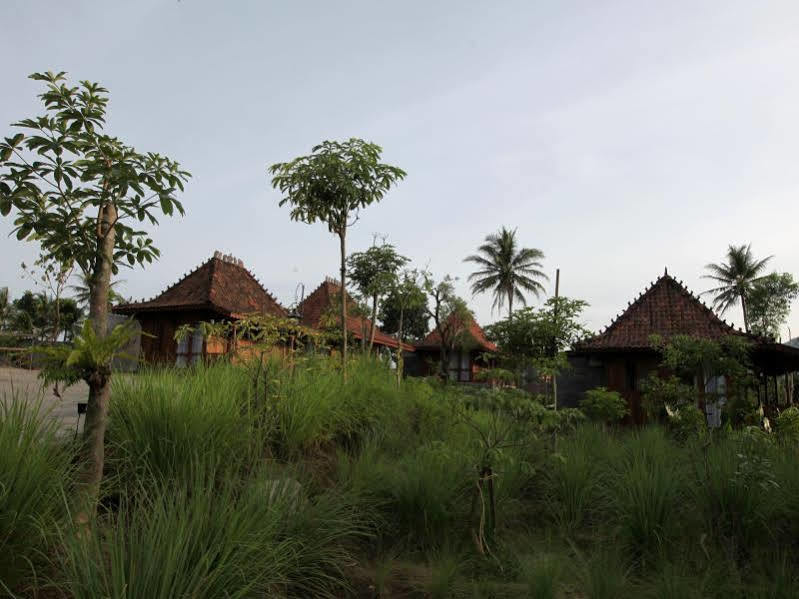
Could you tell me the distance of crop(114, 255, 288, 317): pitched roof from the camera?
17.0m

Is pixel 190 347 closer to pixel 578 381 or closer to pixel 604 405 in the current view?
pixel 578 381

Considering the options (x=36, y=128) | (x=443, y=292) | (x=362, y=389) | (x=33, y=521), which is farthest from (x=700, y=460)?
(x=443, y=292)

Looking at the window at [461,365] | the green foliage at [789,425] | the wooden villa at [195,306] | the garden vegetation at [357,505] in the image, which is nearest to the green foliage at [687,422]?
the green foliage at [789,425]

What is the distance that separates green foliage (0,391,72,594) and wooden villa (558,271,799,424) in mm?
13174

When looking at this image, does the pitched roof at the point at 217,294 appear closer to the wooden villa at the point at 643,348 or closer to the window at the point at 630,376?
the wooden villa at the point at 643,348

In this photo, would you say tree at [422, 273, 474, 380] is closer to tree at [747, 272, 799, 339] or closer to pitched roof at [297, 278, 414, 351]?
pitched roof at [297, 278, 414, 351]

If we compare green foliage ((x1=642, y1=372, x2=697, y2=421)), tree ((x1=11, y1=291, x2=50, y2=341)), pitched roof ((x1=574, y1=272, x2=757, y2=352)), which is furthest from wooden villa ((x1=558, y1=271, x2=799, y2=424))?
tree ((x1=11, y1=291, x2=50, y2=341))

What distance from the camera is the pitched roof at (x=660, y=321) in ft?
51.3

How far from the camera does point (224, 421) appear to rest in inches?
177

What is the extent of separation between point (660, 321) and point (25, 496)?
53.6 feet

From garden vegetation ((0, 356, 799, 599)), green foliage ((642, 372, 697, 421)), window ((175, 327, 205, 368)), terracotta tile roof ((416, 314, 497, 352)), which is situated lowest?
garden vegetation ((0, 356, 799, 599))

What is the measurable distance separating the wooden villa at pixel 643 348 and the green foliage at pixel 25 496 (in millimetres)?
13174

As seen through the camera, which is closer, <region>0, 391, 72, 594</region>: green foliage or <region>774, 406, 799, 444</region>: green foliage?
→ <region>0, 391, 72, 594</region>: green foliage

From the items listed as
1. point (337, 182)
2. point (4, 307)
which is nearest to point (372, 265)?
point (337, 182)
